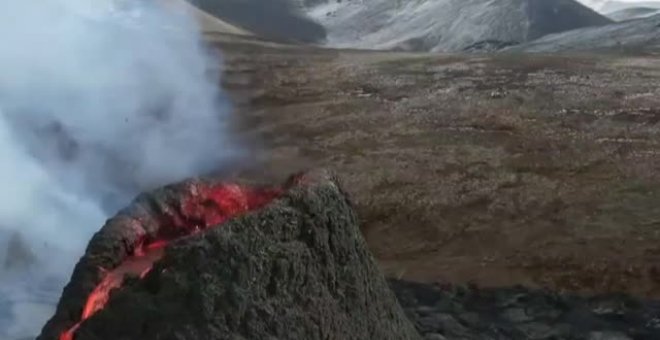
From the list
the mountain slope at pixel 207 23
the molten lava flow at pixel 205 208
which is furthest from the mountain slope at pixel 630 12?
the molten lava flow at pixel 205 208

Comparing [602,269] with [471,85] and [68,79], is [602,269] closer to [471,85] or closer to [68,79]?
[68,79]

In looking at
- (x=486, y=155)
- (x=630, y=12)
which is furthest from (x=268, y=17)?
(x=486, y=155)

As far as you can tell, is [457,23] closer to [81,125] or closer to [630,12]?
[630,12]

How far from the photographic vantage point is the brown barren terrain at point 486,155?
8.69 metres

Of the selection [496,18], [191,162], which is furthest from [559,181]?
[496,18]

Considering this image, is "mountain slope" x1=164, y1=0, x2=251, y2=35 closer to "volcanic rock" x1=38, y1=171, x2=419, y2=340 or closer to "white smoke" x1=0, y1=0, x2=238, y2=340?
"white smoke" x1=0, y1=0, x2=238, y2=340

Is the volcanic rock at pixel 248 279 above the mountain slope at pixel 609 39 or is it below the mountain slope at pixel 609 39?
below

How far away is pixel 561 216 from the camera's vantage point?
9773 millimetres

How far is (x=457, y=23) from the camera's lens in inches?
1537

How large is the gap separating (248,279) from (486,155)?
9048 millimetres

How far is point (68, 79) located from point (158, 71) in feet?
13.4

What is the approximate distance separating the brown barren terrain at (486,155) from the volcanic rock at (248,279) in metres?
3.83

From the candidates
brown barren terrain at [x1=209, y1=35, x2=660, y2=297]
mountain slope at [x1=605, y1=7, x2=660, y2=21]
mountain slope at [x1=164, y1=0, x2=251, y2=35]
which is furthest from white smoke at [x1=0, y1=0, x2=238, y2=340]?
mountain slope at [x1=605, y1=7, x2=660, y2=21]

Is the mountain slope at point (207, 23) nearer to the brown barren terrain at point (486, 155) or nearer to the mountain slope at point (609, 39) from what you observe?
the brown barren terrain at point (486, 155)
